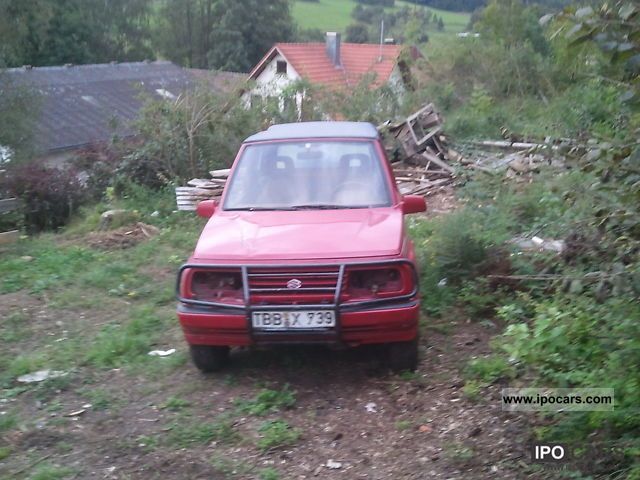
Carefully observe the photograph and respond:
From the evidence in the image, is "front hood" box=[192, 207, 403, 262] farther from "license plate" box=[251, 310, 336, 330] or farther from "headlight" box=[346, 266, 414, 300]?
"license plate" box=[251, 310, 336, 330]

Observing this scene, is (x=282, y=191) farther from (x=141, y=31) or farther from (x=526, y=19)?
(x=141, y=31)

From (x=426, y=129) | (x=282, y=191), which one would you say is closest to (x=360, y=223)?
(x=282, y=191)

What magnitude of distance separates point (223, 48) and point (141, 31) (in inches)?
353

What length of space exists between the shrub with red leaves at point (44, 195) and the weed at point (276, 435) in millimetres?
10588

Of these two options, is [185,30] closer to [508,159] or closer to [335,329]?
[508,159]

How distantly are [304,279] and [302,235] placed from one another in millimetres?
494

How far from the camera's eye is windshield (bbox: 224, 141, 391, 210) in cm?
640

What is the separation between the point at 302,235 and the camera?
5668 millimetres

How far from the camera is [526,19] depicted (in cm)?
2483

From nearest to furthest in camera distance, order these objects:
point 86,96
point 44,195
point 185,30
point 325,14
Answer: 1. point 44,195
2. point 86,96
3. point 325,14
4. point 185,30

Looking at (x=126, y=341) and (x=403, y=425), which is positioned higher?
(x=403, y=425)

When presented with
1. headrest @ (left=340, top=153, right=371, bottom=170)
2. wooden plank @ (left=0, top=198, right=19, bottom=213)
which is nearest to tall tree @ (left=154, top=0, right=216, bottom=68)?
wooden plank @ (left=0, top=198, right=19, bottom=213)

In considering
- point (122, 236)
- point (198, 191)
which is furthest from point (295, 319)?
point (198, 191)

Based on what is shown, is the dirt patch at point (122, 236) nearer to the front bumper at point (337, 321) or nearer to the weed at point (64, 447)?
the front bumper at point (337, 321)
